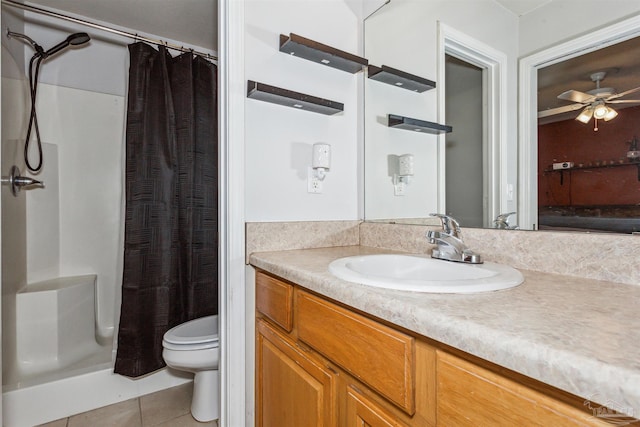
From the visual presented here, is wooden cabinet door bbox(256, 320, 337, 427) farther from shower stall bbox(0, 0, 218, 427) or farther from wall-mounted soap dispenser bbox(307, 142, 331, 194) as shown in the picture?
shower stall bbox(0, 0, 218, 427)

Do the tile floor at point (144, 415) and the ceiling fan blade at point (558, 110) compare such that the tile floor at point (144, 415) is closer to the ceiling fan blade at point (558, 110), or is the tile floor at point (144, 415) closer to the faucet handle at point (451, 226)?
the faucet handle at point (451, 226)

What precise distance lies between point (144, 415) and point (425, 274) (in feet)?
5.58

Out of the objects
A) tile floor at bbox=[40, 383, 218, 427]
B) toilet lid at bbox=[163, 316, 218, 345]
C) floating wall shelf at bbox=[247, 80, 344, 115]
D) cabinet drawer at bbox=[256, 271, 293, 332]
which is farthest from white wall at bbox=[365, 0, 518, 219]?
tile floor at bbox=[40, 383, 218, 427]

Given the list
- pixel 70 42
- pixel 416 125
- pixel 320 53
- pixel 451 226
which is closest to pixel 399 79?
pixel 416 125

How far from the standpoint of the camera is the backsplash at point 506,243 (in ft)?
2.47

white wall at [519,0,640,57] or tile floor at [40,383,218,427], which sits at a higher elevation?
white wall at [519,0,640,57]

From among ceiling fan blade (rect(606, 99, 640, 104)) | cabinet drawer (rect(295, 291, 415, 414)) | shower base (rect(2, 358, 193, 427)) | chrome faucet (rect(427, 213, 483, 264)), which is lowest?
shower base (rect(2, 358, 193, 427))

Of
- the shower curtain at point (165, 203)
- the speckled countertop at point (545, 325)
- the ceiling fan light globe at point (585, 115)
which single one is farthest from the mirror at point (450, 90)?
the shower curtain at point (165, 203)

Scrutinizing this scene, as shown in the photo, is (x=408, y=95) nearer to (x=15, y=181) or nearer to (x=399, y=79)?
(x=399, y=79)

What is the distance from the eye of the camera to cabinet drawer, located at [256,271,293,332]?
97 cm

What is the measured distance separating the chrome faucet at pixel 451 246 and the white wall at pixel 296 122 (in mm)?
552

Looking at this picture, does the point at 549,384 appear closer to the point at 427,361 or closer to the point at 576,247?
the point at 427,361

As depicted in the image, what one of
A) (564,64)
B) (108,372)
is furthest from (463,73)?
(108,372)

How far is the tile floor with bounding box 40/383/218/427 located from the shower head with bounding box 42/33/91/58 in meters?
2.08
